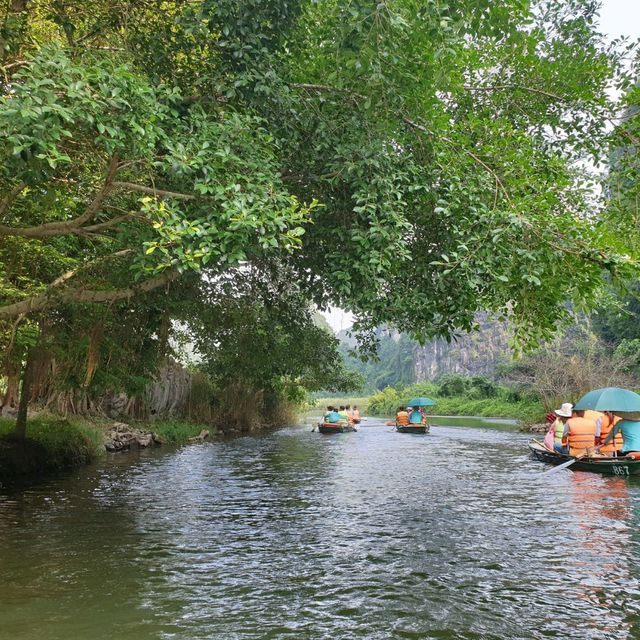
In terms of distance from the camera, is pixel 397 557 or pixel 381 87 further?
pixel 397 557

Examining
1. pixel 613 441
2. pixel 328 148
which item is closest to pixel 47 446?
pixel 328 148

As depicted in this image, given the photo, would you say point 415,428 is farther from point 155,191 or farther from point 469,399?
point 155,191

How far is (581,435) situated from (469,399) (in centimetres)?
3576

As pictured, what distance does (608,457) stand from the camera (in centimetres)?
1492

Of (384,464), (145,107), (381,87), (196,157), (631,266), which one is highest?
(381,87)

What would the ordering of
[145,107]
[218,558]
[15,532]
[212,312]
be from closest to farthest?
[145,107], [218,558], [15,532], [212,312]

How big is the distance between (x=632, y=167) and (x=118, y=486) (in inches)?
451

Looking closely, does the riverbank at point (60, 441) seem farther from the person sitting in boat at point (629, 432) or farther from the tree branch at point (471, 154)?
the person sitting in boat at point (629, 432)

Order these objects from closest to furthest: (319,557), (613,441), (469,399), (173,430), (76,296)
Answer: (319,557)
(76,296)
(613,441)
(173,430)
(469,399)

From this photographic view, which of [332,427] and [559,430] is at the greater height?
[559,430]

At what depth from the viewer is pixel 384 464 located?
18484 mm

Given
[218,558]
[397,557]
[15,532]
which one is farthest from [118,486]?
[397,557]

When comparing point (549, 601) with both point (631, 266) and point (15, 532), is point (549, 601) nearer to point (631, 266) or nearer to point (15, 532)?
point (631, 266)

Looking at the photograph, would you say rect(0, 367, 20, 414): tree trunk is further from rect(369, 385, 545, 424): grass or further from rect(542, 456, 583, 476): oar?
rect(369, 385, 545, 424): grass
